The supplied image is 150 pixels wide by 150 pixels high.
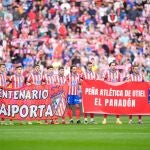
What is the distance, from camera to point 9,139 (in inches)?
741

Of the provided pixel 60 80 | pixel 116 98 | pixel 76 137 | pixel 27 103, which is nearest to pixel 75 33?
pixel 60 80

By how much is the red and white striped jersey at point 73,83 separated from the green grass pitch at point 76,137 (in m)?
1.87

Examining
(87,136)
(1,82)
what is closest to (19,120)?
(1,82)

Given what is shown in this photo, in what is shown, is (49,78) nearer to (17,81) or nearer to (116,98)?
(17,81)

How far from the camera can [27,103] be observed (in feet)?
82.8

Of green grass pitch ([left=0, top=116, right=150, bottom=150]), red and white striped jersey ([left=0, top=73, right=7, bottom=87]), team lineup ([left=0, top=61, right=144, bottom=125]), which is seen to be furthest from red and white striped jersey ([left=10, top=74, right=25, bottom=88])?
green grass pitch ([left=0, top=116, right=150, bottom=150])

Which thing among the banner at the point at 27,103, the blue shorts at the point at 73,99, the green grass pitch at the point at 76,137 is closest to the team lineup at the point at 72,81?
the blue shorts at the point at 73,99

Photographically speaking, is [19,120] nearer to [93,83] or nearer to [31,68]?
[93,83]

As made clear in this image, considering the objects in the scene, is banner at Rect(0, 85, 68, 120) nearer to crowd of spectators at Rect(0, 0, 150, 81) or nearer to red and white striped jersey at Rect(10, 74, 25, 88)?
red and white striped jersey at Rect(10, 74, 25, 88)

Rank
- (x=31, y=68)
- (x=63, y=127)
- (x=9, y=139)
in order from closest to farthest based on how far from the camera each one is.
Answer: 1. (x=9, y=139)
2. (x=63, y=127)
3. (x=31, y=68)

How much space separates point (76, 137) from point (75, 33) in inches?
726

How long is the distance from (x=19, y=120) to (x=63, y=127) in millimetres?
2540

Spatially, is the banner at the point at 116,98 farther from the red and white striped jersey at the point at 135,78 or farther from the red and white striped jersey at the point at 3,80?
the red and white striped jersey at the point at 3,80

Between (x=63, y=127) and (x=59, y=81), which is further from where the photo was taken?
(x=59, y=81)
